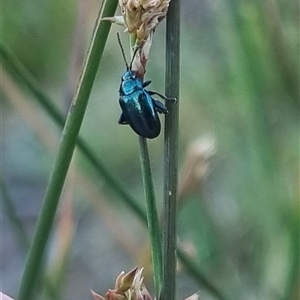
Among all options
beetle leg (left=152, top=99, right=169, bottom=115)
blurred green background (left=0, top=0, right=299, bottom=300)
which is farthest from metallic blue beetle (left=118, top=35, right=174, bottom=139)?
blurred green background (left=0, top=0, right=299, bottom=300)

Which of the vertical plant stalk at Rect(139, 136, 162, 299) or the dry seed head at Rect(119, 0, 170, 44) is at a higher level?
the dry seed head at Rect(119, 0, 170, 44)

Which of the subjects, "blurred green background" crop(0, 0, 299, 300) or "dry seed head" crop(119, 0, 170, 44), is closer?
"dry seed head" crop(119, 0, 170, 44)

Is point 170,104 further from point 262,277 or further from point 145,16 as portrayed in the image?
point 262,277

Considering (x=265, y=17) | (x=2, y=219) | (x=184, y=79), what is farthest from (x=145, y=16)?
(x=2, y=219)

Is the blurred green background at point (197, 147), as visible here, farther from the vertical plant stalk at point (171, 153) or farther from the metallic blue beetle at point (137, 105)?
the vertical plant stalk at point (171, 153)

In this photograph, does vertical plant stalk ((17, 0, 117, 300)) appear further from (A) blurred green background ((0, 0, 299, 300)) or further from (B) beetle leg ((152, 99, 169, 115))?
(A) blurred green background ((0, 0, 299, 300))

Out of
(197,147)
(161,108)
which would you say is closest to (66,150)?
(161,108)

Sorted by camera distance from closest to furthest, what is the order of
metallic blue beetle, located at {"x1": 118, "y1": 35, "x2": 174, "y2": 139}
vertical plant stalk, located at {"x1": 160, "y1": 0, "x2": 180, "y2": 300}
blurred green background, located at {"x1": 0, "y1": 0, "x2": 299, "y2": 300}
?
vertical plant stalk, located at {"x1": 160, "y1": 0, "x2": 180, "y2": 300} < metallic blue beetle, located at {"x1": 118, "y1": 35, "x2": 174, "y2": 139} < blurred green background, located at {"x1": 0, "y1": 0, "x2": 299, "y2": 300}

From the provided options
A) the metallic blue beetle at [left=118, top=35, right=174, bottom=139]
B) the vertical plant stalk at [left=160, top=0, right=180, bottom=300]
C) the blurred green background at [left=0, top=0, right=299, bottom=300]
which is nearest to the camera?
the vertical plant stalk at [left=160, top=0, right=180, bottom=300]
